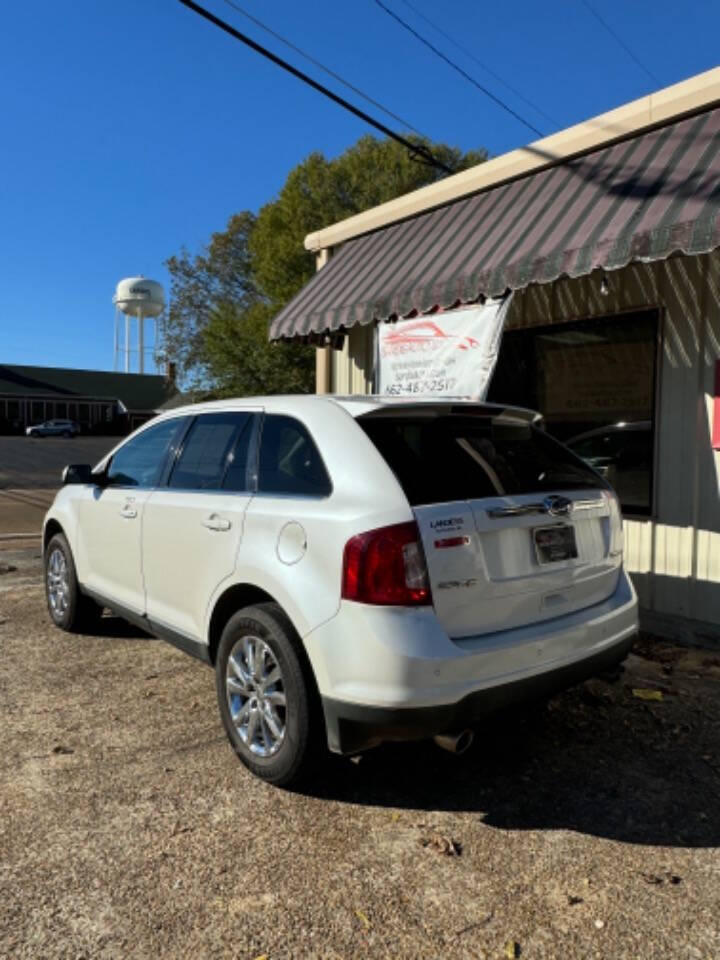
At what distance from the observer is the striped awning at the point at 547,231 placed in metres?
4.63

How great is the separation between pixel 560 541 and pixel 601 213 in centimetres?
305

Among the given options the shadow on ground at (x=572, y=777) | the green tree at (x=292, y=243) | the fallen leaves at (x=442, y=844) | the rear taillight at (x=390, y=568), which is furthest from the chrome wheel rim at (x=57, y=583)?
the green tree at (x=292, y=243)

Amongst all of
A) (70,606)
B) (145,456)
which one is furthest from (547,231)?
(70,606)

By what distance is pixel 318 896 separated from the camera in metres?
2.48

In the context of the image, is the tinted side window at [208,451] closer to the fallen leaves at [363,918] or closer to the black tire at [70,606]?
the black tire at [70,606]

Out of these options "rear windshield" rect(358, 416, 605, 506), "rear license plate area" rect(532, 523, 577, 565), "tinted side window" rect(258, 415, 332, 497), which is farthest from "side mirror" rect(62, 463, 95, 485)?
"rear license plate area" rect(532, 523, 577, 565)

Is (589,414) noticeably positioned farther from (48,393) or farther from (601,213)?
(48,393)

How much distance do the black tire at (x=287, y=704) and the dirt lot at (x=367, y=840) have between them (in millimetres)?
129

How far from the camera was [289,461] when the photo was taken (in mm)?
3334

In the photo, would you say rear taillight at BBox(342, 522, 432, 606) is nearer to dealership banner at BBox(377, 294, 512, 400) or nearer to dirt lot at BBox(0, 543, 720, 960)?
dirt lot at BBox(0, 543, 720, 960)

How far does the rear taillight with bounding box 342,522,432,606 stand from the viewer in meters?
2.69

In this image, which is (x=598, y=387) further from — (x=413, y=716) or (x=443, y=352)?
(x=413, y=716)

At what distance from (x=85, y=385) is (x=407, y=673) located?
66.9 m

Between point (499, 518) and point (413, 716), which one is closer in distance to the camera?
point (413, 716)
